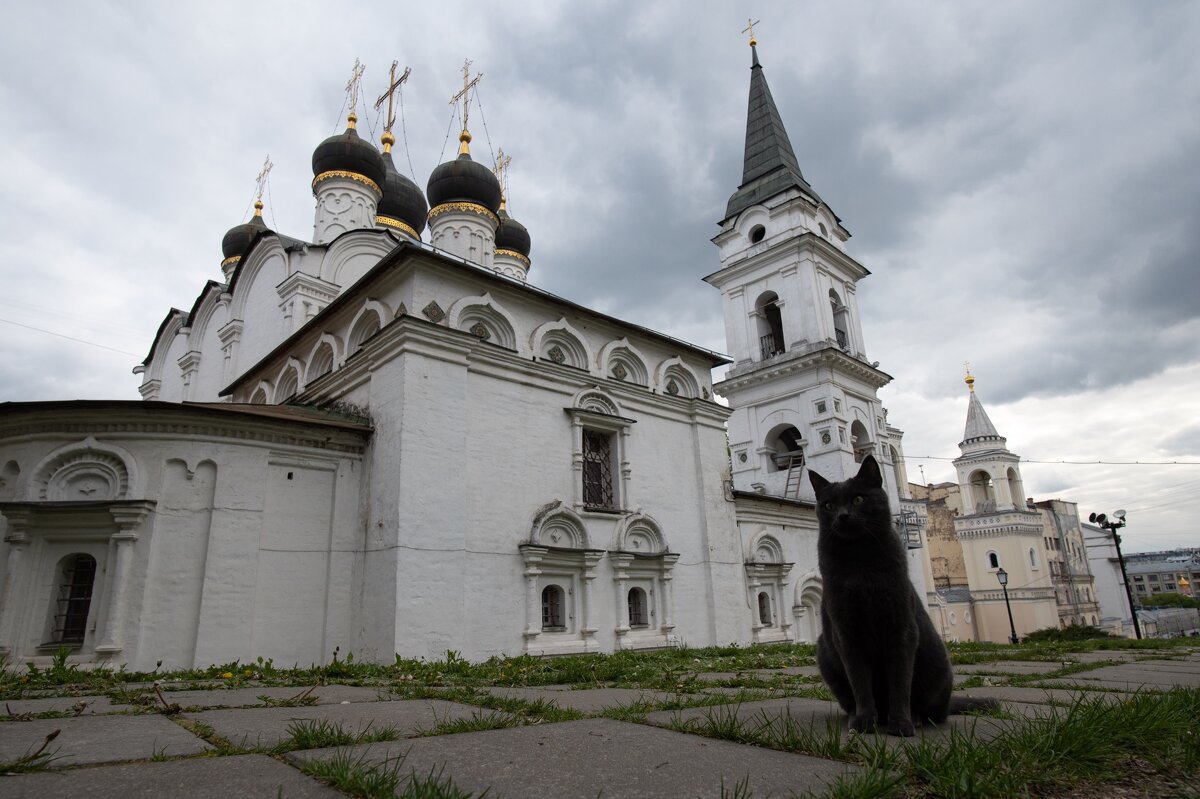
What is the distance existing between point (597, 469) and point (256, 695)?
942cm

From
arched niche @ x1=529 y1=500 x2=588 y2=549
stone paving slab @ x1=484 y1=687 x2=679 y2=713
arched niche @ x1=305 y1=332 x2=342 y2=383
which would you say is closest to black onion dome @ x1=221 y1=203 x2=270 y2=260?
arched niche @ x1=305 y1=332 x2=342 y2=383

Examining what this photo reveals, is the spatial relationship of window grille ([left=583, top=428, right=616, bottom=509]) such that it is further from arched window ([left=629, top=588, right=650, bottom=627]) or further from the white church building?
arched window ([left=629, top=588, right=650, bottom=627])

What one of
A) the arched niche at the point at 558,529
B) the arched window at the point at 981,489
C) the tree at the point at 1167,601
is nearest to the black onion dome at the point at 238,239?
the arched niche at the point at 558,529

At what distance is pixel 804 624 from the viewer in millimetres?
17344

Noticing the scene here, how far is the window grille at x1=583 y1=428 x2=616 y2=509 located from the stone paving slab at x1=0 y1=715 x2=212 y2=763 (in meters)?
10.2

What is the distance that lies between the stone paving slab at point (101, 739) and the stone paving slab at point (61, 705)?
35 cm

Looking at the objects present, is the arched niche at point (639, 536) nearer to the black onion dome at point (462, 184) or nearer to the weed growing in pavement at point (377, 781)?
the weed growing in pavement at point (377, 781)

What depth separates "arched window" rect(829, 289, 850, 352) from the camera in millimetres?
23641

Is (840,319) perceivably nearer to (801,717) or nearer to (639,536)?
(639,536)

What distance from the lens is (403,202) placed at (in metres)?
23.5

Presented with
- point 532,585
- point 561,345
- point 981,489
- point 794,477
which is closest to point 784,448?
point 794,477

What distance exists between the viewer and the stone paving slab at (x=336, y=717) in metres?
2.85

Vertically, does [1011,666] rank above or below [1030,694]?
below

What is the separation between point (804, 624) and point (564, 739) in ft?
53.4
